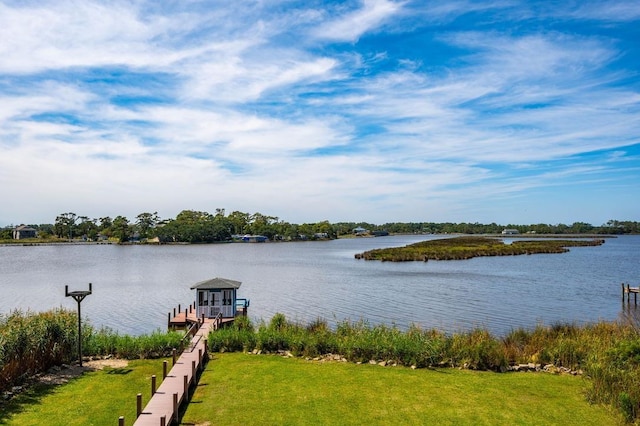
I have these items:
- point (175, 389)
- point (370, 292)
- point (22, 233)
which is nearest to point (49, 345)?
point (175, 389)

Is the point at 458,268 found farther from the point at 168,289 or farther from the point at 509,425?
the point at 509,425

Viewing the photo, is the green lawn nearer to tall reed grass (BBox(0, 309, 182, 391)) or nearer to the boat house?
tall reed grass (BBox(0, 309, 182, 391))

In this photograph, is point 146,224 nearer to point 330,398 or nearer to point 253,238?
point 253,238

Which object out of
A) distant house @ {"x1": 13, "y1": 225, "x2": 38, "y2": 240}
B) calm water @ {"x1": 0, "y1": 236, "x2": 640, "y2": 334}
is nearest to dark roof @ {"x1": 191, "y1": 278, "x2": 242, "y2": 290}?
calm water @ {"x1": 0, "y1": 236, "x2": 640, "y2": 334}

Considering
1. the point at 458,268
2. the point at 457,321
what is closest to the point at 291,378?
the point at 457,321

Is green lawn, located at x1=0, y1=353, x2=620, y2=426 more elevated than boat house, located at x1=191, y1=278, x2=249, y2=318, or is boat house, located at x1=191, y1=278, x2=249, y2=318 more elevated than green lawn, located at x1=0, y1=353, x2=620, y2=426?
boat house, located at x1=191, y1=278, x2=249, y2=318

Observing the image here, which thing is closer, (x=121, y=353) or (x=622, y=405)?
(x=622, y=405)

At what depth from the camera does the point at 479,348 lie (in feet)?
60.6

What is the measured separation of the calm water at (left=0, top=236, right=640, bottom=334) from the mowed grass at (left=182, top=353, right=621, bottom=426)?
517 inches

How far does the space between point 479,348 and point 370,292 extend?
92.8 feet

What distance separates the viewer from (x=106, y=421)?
13.3 m

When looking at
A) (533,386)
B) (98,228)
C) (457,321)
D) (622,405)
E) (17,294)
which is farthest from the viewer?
(98,228)

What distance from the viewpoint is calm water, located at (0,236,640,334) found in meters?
35.0

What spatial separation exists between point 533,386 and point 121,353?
1596 centimetres
